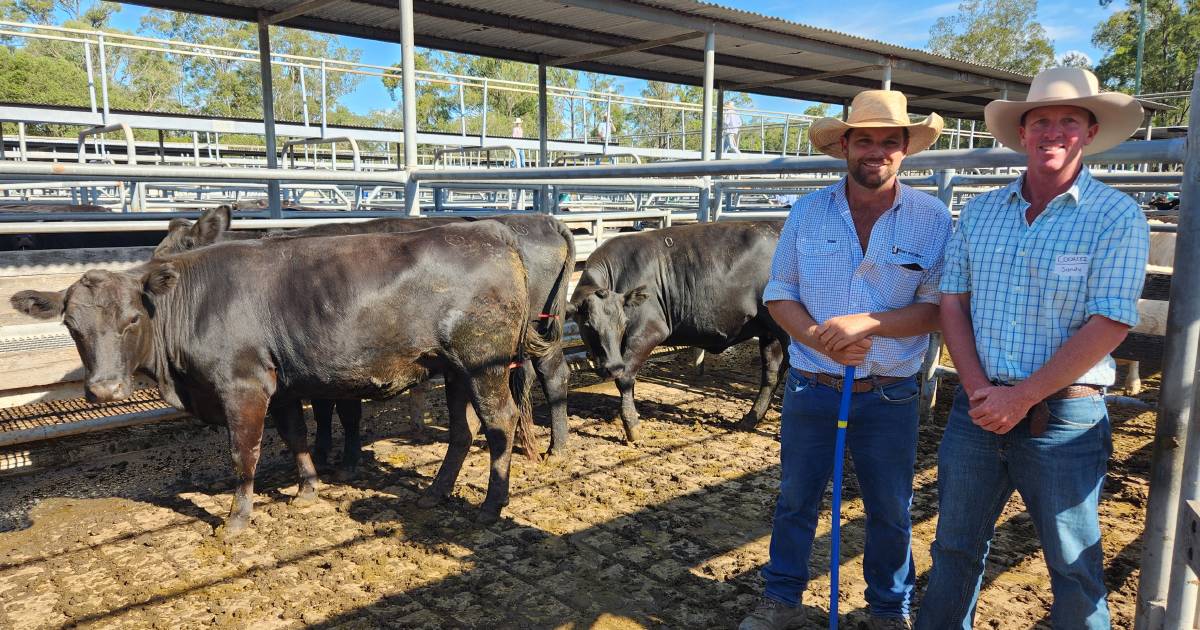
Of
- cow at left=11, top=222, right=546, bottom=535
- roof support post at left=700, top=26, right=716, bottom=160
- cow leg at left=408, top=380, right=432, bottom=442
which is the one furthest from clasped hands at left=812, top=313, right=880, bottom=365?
roof support post at left=700, top=26, right=716, bottom=160

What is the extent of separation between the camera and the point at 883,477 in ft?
9.14

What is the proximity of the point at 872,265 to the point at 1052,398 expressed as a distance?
2.42 feet

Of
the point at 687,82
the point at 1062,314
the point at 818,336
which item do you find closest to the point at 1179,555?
the point at 1062,314

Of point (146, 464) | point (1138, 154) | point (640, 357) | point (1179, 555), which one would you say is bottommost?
point (146, 464)

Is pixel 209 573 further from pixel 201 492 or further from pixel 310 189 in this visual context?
pixel 310 189

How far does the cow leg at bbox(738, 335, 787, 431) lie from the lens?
593cm

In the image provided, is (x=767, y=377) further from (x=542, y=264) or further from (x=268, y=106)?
(x=268, y=106)

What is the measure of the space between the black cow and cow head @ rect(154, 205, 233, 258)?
260cm

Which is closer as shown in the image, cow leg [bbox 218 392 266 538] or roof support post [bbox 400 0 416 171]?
cow leg [bbox 218 392 266 538]

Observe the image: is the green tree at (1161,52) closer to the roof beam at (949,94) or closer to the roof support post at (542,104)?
the roof beam at (949,94)

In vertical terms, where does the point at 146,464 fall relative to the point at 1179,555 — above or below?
below

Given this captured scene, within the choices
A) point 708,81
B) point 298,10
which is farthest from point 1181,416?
point 298,10

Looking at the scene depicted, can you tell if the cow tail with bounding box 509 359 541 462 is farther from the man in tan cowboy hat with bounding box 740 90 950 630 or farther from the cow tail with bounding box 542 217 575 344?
the man in tan cowboy hat with bounding box 740 90 950 630

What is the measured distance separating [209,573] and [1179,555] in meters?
3.76
